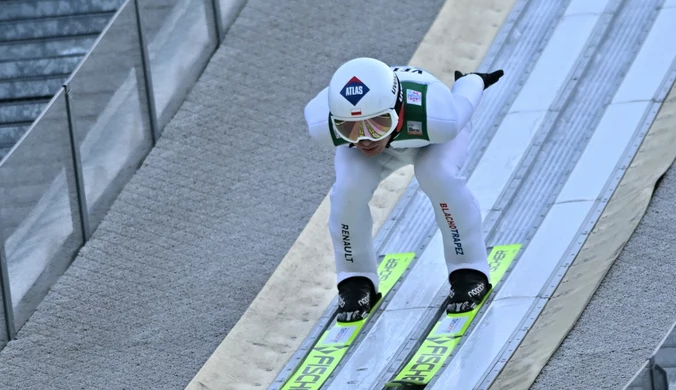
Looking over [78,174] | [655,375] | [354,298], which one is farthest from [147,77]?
[655,375]

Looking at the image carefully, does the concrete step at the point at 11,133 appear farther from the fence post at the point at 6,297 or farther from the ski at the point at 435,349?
the ski at the point at 435,349

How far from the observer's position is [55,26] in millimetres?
11445

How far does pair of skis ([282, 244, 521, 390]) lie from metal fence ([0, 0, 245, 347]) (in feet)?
5.74

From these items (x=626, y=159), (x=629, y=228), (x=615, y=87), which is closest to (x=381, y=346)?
(x=629, y=228)

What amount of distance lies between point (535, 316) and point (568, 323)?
7.1 inches

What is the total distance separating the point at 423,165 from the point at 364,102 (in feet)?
1.83

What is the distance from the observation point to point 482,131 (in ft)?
27.2

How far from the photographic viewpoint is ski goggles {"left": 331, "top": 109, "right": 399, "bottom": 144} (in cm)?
608

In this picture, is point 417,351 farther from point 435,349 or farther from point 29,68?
point 29,68

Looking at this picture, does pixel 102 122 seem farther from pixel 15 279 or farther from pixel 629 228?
pixel 629 228

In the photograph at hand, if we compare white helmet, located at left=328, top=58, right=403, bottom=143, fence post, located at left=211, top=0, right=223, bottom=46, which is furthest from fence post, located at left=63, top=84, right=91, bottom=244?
white helmet, located at left=328, top=58, right=403, bottom=143

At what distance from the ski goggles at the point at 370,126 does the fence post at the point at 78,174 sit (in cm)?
242

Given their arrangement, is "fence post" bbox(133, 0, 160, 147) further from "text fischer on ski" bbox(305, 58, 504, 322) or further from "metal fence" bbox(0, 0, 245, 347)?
"text fischer on ski" bbox(305, 58, 504, 322)

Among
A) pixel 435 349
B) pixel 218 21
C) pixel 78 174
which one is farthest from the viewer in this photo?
pixel 218 21
